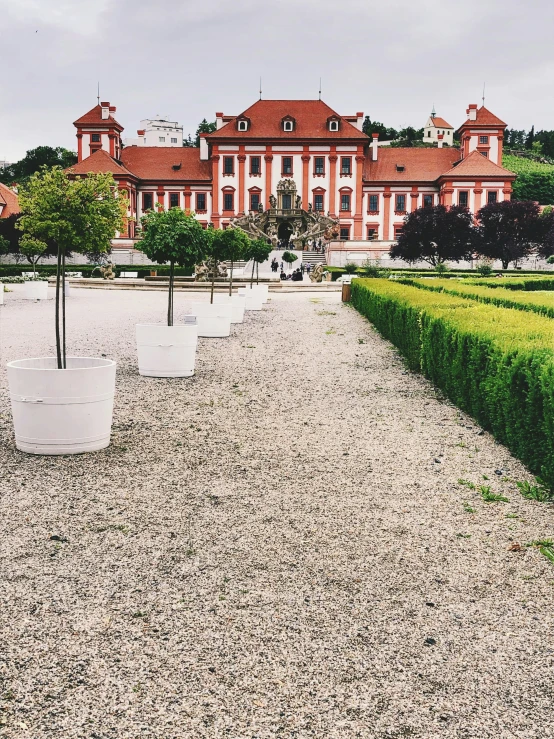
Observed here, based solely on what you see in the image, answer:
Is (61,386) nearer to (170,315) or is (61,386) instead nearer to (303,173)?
(170,315)

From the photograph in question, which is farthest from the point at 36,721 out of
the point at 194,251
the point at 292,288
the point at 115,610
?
the point at 292,288

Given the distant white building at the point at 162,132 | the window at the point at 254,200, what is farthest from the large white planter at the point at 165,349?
the distant white building at the point at 162,132

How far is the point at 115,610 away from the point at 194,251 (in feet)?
23.7

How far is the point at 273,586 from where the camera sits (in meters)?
3.45

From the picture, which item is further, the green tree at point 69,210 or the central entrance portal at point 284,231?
the central entrance portal at point 284,231

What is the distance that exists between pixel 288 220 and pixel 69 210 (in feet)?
178

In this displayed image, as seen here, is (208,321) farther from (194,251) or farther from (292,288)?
(292,288)

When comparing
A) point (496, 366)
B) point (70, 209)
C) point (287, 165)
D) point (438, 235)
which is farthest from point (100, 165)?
point (496, 366)

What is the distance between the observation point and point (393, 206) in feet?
204

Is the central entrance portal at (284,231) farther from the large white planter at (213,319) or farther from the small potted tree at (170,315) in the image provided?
the small potted tree at (170,315)

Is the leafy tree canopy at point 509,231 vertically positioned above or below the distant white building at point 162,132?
below

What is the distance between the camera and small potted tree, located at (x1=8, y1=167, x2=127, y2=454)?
5.50 m

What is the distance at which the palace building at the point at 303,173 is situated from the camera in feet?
195

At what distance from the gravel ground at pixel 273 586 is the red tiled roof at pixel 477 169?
56.3 m
